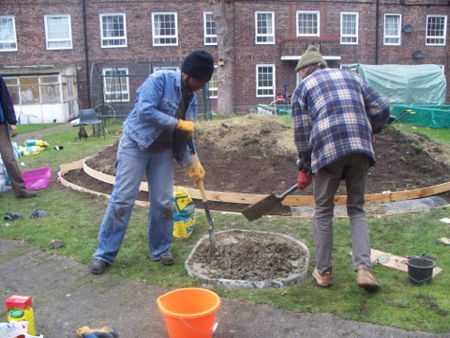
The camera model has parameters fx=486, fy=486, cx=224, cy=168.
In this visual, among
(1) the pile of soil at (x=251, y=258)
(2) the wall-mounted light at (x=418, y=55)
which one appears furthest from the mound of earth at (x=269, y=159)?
(2) the wall-mounted light at (x=418, y=55)

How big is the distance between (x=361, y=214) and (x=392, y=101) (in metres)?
21.5

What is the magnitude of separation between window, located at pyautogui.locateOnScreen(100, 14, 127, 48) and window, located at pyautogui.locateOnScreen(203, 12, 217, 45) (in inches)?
181

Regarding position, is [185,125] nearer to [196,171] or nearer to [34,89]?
[196,171]

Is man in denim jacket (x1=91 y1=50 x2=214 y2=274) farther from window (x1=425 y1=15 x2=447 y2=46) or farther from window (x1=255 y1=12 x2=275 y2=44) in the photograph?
window (x1=425 y1=15 x2=447 y2=46)

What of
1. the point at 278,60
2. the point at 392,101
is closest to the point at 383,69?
the point at 392,101

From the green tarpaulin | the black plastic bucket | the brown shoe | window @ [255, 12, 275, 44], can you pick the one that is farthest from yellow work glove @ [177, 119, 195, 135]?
window @ [255, 12, 275, 44]

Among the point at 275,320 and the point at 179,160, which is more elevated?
the point at 179,160

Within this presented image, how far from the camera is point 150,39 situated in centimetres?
2778

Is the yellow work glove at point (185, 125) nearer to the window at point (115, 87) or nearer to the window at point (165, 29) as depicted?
the window at point (115, 87)

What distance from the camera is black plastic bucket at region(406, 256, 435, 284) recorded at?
12.7 feet

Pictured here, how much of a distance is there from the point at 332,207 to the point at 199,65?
1.59 metres

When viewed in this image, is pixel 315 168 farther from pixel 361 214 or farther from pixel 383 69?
pixel 383 69

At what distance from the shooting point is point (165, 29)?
28.0 meters

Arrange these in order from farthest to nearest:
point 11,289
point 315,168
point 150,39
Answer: point 150,39
point 11,289
point 315,168
